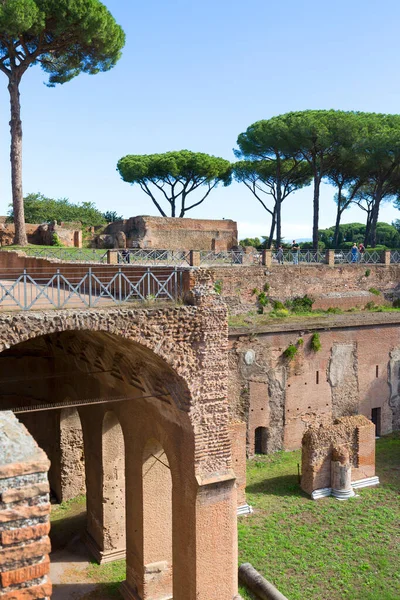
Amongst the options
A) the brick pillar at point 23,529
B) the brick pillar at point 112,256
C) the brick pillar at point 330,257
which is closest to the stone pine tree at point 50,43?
the brick pillar at point 112,256

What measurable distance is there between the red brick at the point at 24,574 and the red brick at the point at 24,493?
0.40 metres

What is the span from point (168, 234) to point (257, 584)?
23.2 metres

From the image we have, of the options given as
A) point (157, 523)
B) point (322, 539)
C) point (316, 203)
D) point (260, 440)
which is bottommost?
point (322, 539)

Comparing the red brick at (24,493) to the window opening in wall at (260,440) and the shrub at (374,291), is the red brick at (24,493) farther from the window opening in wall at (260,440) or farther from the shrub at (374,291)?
the shrub at (374,291)

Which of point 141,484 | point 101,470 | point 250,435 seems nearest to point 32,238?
point 250,435

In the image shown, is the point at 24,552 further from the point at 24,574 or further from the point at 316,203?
the point at 316,203

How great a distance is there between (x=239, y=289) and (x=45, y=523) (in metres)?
16.2

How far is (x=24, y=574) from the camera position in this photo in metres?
3.21

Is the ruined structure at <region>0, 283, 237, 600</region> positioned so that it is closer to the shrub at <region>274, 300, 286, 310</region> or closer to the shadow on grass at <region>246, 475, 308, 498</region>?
the shadow on grass at <region>246, 475, 308, 498</region>

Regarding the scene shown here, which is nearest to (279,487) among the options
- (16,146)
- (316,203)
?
(16,146)

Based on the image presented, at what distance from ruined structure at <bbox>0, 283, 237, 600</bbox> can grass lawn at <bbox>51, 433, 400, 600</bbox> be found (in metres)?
1.28

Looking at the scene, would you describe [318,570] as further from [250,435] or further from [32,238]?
[32,238]

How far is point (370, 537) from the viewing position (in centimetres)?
1105

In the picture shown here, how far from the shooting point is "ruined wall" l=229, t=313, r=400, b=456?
A: 629 inches
